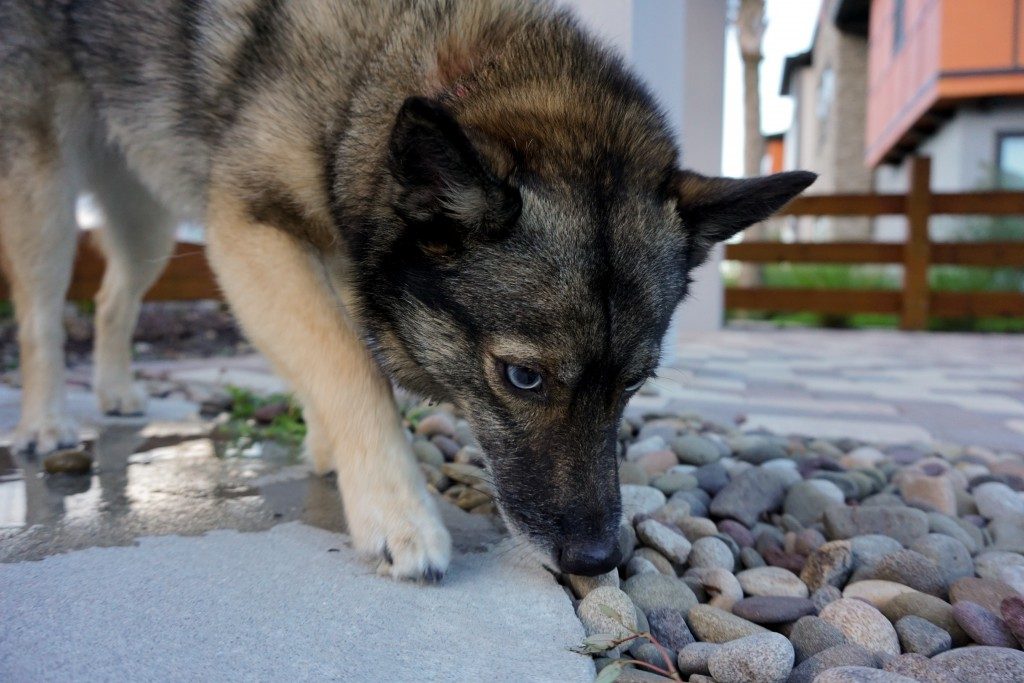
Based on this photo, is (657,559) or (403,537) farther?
(657,559)

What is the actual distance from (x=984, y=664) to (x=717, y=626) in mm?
492

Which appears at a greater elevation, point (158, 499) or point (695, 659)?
point (158, 499)

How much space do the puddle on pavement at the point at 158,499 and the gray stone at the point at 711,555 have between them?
0.53 meters

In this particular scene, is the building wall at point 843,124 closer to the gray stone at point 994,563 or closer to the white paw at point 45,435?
the gray stone at point 994,563

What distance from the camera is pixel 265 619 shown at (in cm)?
153

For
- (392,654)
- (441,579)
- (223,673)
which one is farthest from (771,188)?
(223,673)

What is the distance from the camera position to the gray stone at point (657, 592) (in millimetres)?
1846

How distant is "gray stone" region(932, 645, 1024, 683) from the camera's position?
1441mm

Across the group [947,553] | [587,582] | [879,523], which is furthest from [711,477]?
[587,582]

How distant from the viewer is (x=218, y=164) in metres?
2.33

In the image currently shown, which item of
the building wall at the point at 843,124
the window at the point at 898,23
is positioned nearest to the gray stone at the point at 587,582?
the window at the point at 898,23

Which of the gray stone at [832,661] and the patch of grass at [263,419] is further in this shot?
the patch of grass at [263,419]

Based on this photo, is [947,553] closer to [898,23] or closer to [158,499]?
[158,499]

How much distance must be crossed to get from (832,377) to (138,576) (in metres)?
5.19
